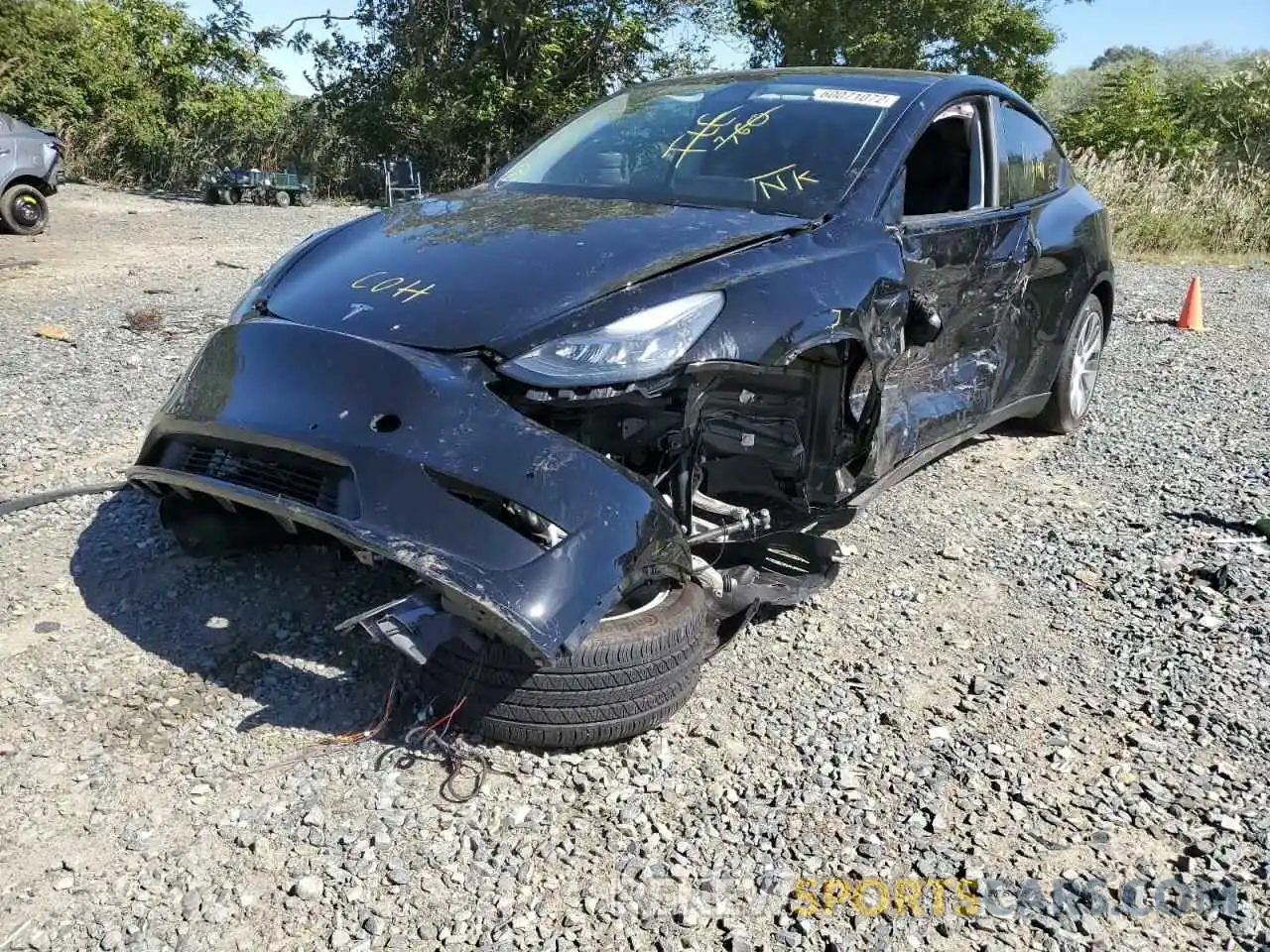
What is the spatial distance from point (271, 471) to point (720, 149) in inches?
80.5

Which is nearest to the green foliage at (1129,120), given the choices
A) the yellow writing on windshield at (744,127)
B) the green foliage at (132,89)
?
the green foliage at (132,89)

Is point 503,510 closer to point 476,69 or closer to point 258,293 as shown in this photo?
point 258,293

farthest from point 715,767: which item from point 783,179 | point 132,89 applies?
point 132,89

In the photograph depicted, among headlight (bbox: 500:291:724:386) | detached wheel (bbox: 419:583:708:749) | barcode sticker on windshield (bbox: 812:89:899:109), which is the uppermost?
barcode sticker on windshield (bbox: 812:89:899:109)

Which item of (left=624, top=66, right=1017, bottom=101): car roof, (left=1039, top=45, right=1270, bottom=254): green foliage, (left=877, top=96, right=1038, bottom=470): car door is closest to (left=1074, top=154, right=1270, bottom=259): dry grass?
(left=1039, top=45, right=1270, bottom=254): green foliage

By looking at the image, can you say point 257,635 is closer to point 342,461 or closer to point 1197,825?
point 342,461

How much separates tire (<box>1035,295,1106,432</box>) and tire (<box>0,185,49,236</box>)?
36.9ft

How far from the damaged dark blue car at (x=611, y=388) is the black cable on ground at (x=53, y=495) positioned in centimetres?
96

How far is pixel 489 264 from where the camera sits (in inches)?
113

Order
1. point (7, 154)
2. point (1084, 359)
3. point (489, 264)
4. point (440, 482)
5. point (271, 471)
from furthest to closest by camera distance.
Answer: point (7, 154), point (1084, 359), point (489, 264), point (271, 471), point (440, 482)

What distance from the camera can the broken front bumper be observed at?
224 centimetres

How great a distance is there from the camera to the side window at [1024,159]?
14.2ft

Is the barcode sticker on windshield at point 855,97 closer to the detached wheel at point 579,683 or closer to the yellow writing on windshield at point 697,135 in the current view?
the yellow writing on windshield at point 697,135

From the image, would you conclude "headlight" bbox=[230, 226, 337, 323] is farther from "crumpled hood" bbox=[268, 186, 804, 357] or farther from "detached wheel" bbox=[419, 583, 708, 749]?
"detached wheel" bbox=[419, 583, 708, 749]
